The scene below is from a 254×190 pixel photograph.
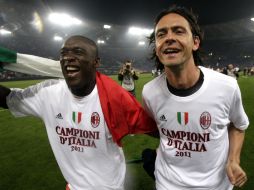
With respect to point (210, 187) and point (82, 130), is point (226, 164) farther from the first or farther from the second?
point (82, 130)

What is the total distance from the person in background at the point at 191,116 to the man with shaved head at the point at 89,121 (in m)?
0.30

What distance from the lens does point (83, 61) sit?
2.42m

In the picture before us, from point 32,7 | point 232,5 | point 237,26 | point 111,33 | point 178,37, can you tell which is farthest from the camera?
point 111,33

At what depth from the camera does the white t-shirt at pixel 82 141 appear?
243 centimetres

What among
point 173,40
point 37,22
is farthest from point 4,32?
point 173,40

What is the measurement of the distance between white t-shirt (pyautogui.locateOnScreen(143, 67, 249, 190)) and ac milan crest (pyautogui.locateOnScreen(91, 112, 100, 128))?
489 millimetres

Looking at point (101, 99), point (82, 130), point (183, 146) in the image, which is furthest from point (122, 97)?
point (183, 146)

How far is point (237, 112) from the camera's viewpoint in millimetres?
2316

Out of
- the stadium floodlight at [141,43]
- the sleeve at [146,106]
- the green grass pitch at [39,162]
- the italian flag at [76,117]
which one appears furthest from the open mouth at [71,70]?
the stadium floodlight at [141,43]

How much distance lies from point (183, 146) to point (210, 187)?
38 centimetres

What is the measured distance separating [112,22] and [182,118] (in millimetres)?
43302

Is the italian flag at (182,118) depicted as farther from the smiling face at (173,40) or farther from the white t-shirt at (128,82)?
the white t-shirt at (128,82)

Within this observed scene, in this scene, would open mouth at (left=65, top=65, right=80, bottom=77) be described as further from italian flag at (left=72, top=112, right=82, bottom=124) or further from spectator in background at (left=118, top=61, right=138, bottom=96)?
spectator in background at (left=118, top=61, right=138, bottom=96)

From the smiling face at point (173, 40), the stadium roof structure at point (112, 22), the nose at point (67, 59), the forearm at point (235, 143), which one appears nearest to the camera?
the smiling face at point (173, 40)
